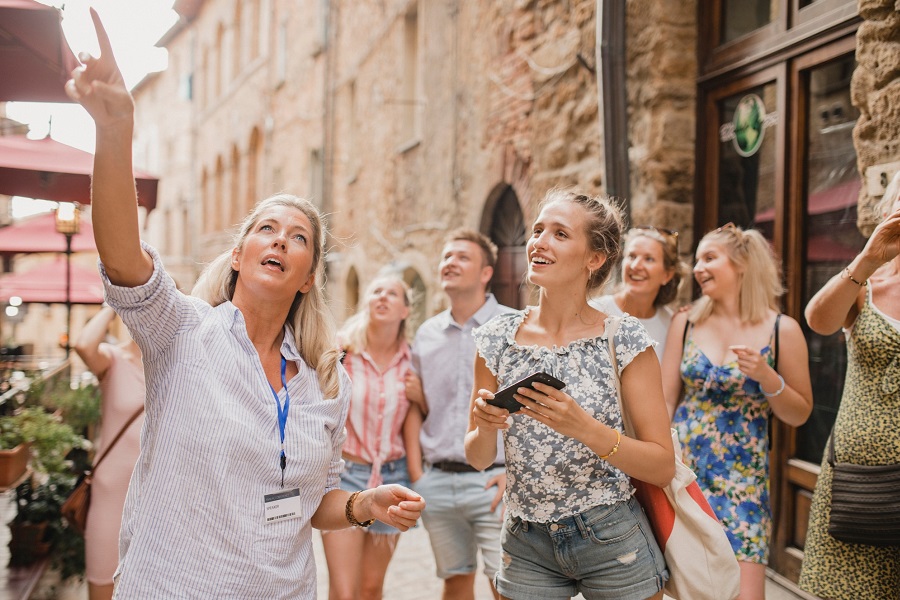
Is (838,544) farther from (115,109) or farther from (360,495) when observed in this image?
(115,109)

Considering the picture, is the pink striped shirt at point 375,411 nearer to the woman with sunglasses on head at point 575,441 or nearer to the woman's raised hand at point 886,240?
the woman with sunglasses on head at point 575,441

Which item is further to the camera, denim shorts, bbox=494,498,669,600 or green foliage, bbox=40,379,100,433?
green foliage, bbox=40,379,100,433

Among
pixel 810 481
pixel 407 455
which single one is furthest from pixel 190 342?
pixel 810 481

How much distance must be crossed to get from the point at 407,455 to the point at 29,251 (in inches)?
231

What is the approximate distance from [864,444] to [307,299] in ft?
6.06

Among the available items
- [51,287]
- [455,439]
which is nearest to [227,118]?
[51,287]

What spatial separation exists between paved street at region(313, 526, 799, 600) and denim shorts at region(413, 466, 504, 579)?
1.04 metres

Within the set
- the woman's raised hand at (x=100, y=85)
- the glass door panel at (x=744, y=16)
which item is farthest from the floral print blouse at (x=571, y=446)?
the glass door panel at (x=744, y=16)

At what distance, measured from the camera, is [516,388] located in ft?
Answer: 6.71

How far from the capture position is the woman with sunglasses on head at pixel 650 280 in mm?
3555

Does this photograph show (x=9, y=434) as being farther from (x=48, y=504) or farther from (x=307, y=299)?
(x=307, y=299)

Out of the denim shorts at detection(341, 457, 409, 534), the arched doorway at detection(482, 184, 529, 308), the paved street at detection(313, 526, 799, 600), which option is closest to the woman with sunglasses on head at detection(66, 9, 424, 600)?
the denim shorts at detection(341, 457, 409, 534)

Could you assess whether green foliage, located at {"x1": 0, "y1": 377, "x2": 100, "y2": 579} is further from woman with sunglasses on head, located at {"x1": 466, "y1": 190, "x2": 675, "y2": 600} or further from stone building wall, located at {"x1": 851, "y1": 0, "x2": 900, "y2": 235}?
stone building wall, located at {"x1": 851, "y1": 0, "x2": 900, "y2": 235}

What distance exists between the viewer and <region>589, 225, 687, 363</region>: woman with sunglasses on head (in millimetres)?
3555
